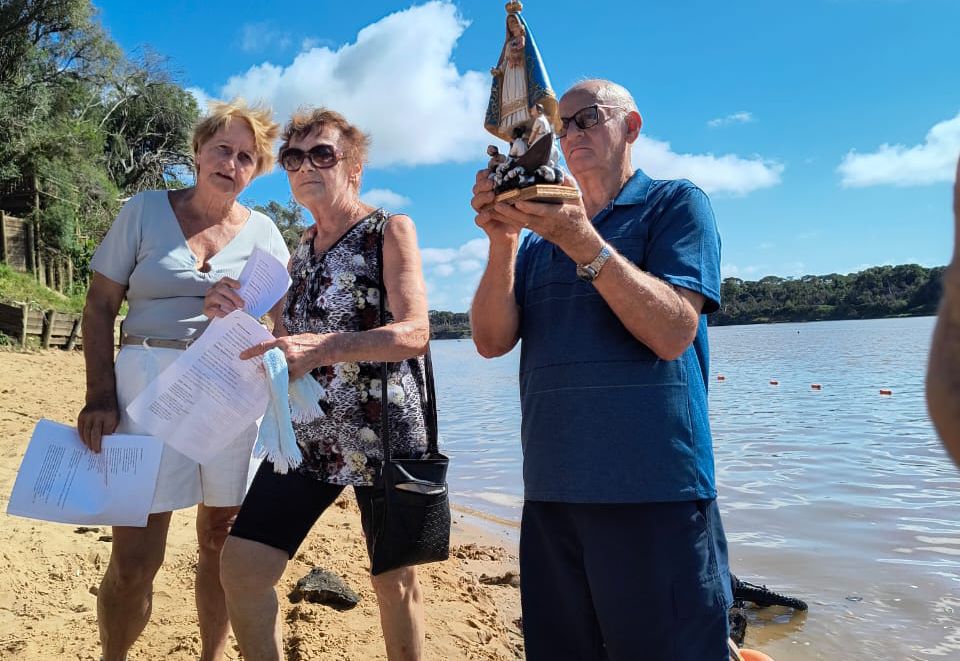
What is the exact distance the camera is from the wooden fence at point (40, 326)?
50.4 feet

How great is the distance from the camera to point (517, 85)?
198 cm

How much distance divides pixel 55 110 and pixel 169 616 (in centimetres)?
2837

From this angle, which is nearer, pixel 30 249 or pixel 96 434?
pixel 96 434

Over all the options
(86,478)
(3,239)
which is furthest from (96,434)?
(3,239)

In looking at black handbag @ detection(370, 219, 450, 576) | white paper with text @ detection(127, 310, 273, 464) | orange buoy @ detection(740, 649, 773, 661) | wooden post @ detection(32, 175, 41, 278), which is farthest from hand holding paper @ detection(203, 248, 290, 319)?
wooden post @ detection(32, 175, 41, 278)

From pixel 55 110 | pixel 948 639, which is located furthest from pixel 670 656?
pixel 55 110

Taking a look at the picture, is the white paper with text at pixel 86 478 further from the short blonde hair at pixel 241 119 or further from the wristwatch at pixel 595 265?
the wristwatch at pixel 595 265

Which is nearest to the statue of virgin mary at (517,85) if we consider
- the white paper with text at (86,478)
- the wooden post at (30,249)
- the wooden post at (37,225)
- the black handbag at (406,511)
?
the black handbag at (406,511)

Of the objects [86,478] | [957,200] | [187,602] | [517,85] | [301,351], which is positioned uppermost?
[517,85]

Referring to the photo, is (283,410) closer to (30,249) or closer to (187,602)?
(187,602)

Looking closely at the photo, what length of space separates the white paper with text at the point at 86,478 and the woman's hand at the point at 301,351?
0.81 metres

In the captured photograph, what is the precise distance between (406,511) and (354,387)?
49 cm

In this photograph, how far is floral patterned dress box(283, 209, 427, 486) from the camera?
243 cm

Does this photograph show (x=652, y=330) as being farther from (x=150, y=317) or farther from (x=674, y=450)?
(x=150, y=317)
